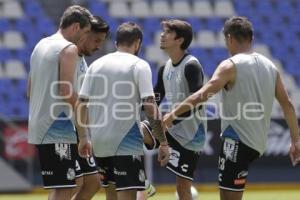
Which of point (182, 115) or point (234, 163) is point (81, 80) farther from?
point (234, 163)

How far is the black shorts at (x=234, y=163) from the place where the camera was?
800cm

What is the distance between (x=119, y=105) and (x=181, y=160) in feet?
5.34

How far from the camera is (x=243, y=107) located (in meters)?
7.96

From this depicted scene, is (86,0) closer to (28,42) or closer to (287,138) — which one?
(28,42)

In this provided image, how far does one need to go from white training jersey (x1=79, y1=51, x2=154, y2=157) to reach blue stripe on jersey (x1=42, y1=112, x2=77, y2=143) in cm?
24

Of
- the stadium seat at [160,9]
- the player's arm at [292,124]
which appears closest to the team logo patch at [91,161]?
the player's arm at [292,124]

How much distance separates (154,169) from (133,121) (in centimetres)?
921

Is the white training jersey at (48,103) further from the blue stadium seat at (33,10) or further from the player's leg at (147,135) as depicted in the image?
the blue stadium seat at (33,10)

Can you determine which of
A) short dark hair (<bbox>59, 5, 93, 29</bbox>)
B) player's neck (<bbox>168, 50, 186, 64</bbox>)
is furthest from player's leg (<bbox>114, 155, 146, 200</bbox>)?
player's neck (<bbox>168, 50, 186, 64</bbox>)

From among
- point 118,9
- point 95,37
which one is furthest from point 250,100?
point 118,9

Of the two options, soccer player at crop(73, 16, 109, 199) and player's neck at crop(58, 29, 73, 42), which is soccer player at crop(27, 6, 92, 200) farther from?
soccer player at crop(73, 16, 109, 199)

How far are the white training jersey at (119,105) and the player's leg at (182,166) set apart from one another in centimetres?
135

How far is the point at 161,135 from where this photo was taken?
7766 mm

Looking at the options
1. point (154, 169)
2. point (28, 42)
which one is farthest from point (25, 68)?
point (154, 169)
